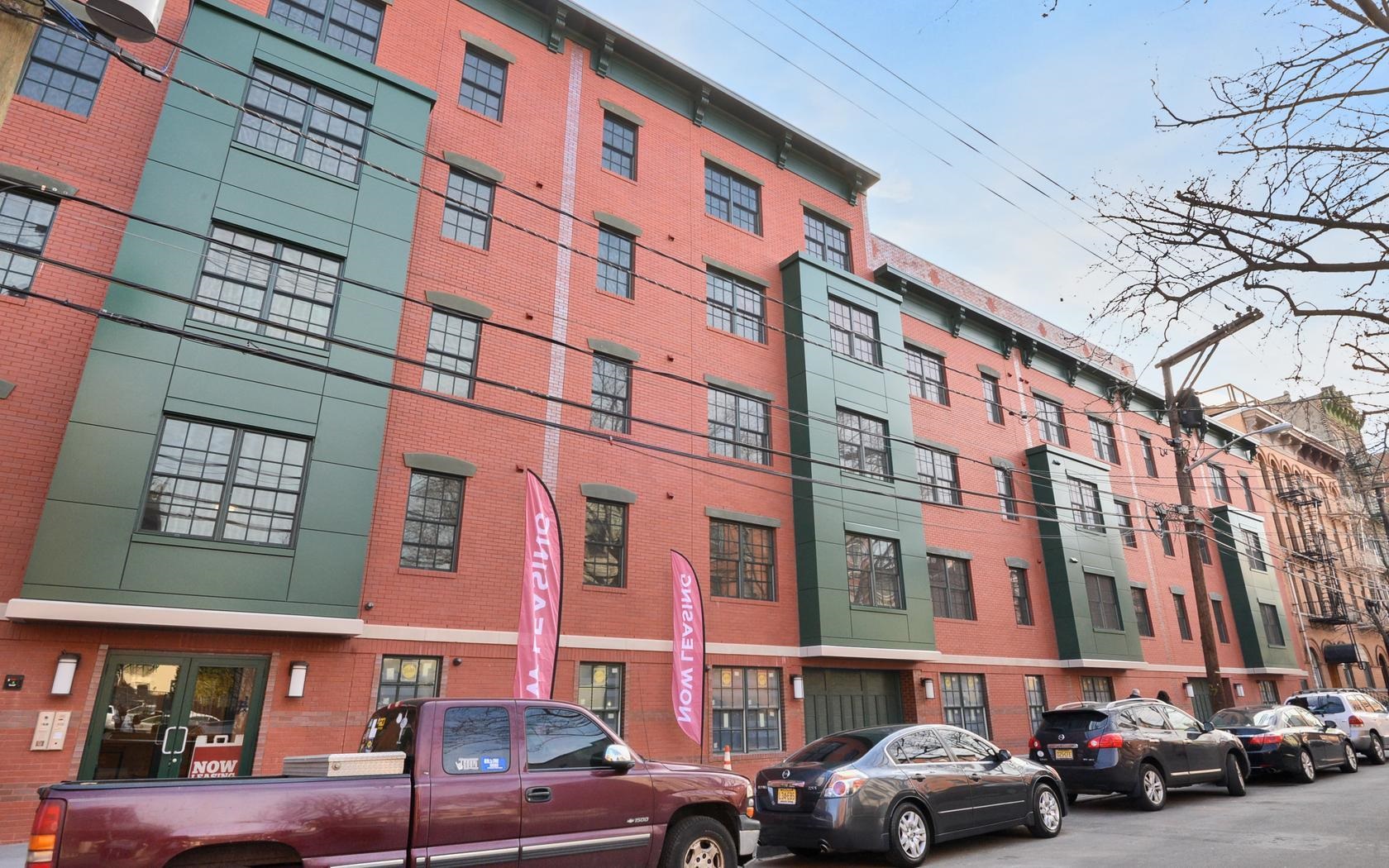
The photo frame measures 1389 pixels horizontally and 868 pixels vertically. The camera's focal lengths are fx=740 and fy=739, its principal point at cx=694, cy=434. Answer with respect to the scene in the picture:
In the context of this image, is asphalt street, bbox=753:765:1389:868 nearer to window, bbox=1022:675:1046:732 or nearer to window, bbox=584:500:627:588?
window, bbox=584:500:627:588

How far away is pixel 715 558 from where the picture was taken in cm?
1675

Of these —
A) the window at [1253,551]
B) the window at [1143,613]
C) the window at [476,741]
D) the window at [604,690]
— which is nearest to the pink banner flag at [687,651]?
the window at [604,690]

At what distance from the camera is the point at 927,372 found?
930 inches

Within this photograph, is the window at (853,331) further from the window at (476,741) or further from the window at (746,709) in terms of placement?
the window at (476,741)

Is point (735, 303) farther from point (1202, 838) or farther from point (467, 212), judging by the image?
point (1202, 838)

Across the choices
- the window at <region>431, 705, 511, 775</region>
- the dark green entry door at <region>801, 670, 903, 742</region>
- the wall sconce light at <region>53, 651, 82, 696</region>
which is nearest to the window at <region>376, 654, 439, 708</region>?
the wall sconce light at <region>53, 651, 82, 696</region>

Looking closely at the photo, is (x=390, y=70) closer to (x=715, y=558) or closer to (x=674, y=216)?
(x=674, y=216)

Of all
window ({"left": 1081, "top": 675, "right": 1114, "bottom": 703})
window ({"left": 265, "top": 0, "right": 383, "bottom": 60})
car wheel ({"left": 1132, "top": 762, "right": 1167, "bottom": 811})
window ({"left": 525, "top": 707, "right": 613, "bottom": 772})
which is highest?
window ({"left": 265, "top": 0, "right": 383, "bottom": 60})

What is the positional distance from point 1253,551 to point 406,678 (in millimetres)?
37564

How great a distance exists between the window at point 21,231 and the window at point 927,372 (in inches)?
781

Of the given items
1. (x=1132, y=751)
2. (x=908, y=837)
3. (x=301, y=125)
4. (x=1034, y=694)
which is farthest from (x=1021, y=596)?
(x=301, y=125)

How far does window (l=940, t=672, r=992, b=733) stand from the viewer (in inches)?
775

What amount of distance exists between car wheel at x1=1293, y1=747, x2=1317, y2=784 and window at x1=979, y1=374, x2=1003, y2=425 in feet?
40.2

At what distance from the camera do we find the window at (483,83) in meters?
16.5
